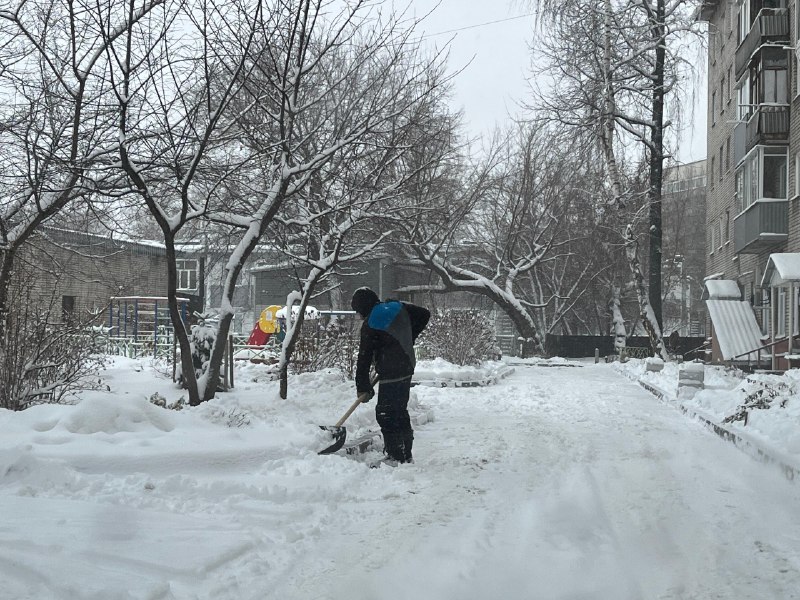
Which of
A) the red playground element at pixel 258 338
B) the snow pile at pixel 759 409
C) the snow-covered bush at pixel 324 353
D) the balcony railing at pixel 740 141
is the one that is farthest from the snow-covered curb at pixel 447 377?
the balcony railing at pixel 740 141

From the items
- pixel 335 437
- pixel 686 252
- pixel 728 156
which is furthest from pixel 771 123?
pixel 686 252

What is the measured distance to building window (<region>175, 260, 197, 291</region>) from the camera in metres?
54.3

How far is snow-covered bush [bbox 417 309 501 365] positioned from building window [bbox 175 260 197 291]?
Answer: 32.2 metres

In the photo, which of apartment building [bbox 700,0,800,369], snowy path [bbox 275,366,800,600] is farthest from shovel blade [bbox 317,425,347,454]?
apartment building [bbox 700,0,800,369]

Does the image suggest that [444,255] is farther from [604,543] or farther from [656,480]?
[604,543]

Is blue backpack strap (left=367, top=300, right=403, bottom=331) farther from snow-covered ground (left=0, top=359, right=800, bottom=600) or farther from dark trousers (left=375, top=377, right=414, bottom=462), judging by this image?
snow-covered ground (left=0, top=359, right=800, bottom=600)

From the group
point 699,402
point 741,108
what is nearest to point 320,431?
point 699,402

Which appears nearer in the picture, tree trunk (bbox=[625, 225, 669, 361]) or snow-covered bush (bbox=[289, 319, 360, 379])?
snow-covered bush (bbox=[289, 319, 360, 379])

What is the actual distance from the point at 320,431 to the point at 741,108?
24929 millimetres

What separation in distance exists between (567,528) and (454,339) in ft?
61.6

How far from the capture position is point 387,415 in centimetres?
790

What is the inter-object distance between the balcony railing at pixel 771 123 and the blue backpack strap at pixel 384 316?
20286mm

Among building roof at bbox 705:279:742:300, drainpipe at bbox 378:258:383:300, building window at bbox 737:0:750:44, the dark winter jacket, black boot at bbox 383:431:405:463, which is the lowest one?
black boot at bbox 383:431:405:463

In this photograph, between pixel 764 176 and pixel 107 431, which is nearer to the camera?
pixel 107 431
